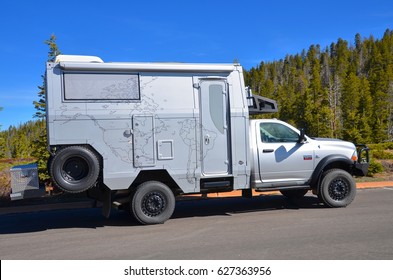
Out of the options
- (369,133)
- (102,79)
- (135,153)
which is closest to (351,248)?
(135,153)

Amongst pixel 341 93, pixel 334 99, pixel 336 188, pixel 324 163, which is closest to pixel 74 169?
pixel 324 163

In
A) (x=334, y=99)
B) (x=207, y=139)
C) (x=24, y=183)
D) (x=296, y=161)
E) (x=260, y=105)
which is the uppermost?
(x=334, y=99)

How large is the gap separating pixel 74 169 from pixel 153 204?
1.66 metres

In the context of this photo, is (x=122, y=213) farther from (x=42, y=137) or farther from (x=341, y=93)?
(x=341, y=93)

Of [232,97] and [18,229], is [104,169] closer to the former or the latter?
[18,229]

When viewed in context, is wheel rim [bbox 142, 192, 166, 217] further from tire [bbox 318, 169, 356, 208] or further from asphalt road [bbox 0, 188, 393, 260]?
tire [bbox 318, 169, 356, 208]

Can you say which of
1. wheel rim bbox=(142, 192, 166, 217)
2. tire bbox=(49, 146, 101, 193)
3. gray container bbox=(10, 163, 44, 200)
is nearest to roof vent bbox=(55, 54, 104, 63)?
tire bbox=(49, 146, 101, 193)

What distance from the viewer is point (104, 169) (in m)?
7.16

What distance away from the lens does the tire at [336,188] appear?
8.42 meters

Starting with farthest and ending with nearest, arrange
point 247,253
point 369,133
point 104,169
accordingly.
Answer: point 369,133 < point 104,169 < point 247,253

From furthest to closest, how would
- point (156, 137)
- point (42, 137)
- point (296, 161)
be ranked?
point (42, 137) < point (296, 161) < point (156, 137)

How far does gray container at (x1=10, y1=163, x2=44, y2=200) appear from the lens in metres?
7.17

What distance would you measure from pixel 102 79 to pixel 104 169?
1716 millimetres

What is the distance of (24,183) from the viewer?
7.23 m
